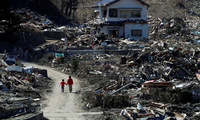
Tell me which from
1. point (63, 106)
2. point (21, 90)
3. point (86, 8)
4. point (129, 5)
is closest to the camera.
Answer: point (63, 106)

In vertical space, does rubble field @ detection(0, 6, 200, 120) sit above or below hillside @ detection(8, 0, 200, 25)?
below

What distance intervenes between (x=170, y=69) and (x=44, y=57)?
1010 cm

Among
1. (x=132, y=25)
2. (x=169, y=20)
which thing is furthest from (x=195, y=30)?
(x=132, y=25)

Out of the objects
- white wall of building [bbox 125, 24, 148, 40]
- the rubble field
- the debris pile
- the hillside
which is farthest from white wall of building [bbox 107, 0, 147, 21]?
the debris pile

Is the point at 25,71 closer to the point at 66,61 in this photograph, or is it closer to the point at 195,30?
the point at 66,61

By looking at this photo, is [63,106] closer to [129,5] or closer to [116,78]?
[116,78]

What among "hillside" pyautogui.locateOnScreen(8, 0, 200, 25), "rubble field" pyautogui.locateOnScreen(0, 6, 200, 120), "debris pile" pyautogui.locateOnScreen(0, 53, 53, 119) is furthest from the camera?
"hillside" pyautogui.locateOnScreen(8, 0, 200, 25)

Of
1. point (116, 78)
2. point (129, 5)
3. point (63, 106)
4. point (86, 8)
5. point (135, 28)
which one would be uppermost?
point (86, 8)

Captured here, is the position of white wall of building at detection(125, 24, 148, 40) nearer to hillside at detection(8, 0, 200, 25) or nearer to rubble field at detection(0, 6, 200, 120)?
rubble field at detection(0, 6, 200, 120)

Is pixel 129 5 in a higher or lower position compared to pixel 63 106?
higher

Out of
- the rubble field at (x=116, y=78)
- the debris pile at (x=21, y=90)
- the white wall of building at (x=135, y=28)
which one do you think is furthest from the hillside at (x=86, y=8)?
the debris pile at (x=21, y=90)

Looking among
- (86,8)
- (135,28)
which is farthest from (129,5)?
(86,8)

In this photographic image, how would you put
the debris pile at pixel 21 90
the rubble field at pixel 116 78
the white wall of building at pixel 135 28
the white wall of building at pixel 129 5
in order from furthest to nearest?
1. the white wall of building at pixel 129 5
2. the white wall of building at pixel 135 28
3. the rubble field at pixel 116 78
4. the debris pile at pixel 21 90

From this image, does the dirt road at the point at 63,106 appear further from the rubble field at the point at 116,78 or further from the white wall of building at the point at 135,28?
the white wall of building at the point at 135,28
